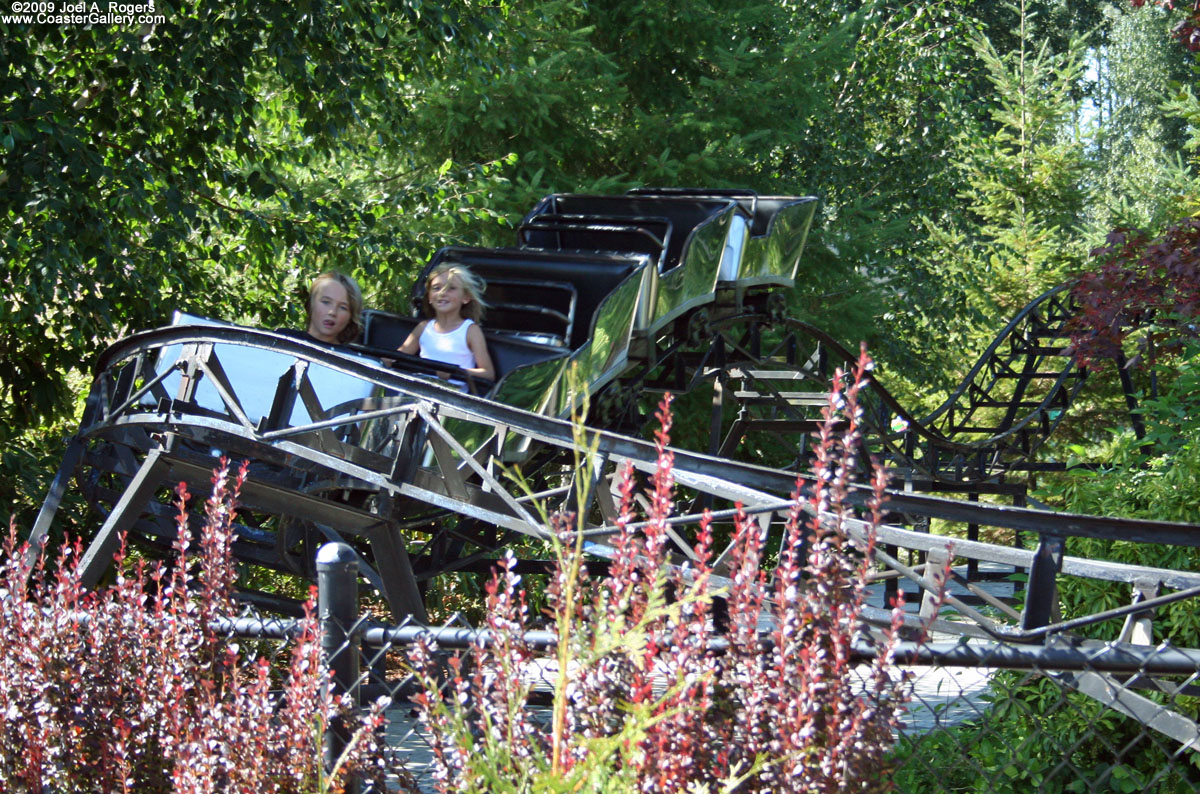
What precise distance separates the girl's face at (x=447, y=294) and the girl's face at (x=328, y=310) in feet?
1.74

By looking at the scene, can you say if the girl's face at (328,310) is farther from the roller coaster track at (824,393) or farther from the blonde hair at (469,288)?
the roller coaster track at (824,393)

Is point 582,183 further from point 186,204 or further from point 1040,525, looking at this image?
point 1040,525

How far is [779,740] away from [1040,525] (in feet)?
8.96

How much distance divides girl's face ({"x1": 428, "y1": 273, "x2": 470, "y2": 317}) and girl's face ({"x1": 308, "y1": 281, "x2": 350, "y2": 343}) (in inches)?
20.9

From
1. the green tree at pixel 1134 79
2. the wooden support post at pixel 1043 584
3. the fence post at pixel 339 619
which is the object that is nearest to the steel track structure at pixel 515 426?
the wooden support post at pixel 1043 584

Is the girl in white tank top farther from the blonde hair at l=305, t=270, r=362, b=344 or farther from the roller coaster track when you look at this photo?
the roller coaster track

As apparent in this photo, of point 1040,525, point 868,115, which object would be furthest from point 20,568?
point 868,115

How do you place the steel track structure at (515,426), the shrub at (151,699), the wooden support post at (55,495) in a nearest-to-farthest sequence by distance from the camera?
the shrub at (151,699) < the steel track structure at (515,426) < the wooden support post at (55,495)

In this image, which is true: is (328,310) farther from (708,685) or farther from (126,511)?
(708,685)

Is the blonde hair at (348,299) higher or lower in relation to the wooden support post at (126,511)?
higher

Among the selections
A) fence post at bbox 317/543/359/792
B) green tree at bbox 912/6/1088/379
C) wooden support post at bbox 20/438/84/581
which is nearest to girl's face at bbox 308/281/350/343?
wooden support post at bbox 20/438/84/581

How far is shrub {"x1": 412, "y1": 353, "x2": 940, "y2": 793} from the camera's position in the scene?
5.90 ft

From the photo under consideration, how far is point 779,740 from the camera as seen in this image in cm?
186

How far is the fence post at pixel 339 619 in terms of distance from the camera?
259 centimetres
